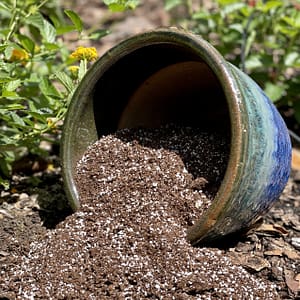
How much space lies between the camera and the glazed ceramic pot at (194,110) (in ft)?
6.46

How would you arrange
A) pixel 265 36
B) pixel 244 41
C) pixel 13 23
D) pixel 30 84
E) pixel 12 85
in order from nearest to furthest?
pixel 12 85 < pixel 13 23 < pixel 30 84 < pixel 244 41 < pixel 265 36

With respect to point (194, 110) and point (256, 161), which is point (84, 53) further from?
point (256, 161)

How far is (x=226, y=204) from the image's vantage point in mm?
1945

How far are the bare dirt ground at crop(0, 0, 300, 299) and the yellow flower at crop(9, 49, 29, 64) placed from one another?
42cm

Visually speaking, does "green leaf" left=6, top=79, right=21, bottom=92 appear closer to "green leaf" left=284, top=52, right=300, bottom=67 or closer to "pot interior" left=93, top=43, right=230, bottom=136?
"pot interior" left=93, top=43, right=230, bottom=136

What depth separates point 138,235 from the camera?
2016 mm

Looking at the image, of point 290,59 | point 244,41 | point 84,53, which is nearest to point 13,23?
point 84,53

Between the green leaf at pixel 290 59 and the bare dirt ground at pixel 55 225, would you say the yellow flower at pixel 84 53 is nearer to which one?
the bare dirt ground at pixel 55 225

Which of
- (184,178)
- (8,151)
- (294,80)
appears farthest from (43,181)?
(294,80)

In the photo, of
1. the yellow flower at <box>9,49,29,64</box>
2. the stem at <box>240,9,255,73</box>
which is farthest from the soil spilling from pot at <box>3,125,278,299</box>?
the stem at <box>240,9,255,73</box>

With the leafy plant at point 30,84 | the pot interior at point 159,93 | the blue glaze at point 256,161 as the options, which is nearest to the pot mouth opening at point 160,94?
the pot interior at point 159,93

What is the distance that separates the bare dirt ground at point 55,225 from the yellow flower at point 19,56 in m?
0.42

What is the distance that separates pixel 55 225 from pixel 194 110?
624 mm

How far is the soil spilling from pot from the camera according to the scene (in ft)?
6.27
